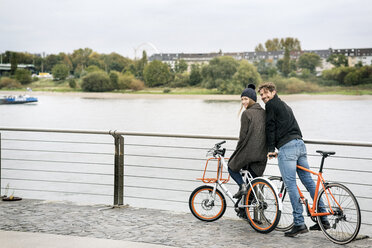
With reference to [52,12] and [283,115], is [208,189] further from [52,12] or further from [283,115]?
[52,12]

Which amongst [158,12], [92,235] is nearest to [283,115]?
[92,235]

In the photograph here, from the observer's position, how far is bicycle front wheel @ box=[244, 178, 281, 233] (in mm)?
4996

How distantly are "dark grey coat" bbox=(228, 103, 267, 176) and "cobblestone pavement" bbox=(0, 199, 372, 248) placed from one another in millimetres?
742

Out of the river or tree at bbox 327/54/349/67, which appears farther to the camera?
tree at bbox 327/54/349/67

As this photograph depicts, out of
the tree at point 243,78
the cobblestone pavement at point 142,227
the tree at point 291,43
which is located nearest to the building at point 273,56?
the tree at point 291,43

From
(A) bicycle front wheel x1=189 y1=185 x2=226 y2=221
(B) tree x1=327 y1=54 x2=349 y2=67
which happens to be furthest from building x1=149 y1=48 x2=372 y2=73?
(A) bicycle front wheel x1=189 y1=185 x2=226 y2=221

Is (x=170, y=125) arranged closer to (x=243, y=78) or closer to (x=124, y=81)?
(x=243, y=78)

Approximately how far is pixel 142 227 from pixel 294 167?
169 centimetres

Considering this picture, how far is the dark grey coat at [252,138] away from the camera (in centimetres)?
504

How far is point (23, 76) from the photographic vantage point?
72.9 m

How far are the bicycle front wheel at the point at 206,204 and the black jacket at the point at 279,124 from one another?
3.16 feet

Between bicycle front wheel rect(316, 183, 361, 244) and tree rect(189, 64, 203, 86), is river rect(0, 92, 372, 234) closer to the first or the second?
bicycle front wheel rect(316, 183, 361, 244)

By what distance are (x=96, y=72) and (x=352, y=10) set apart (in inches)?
2944

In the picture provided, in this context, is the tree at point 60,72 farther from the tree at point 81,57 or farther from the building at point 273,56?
the building at point 273,56
